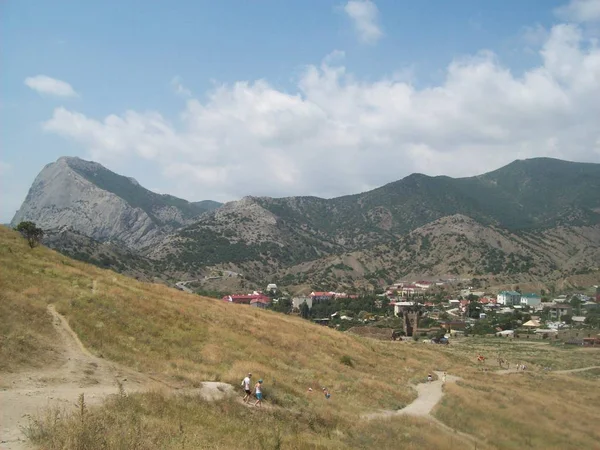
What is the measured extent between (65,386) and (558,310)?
168 metres

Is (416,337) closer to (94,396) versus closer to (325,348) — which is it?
(325,348)

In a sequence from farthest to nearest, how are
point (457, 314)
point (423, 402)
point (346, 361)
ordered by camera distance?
1. point (457, 314)
2. point (346, 361)
3. point (423, 402)

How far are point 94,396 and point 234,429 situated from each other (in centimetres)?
530

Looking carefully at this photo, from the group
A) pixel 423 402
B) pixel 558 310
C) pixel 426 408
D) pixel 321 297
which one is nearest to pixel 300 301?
pixel 321 297

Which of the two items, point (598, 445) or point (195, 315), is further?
point (195, 315)

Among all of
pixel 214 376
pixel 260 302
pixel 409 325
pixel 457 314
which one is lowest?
pixel 457 314

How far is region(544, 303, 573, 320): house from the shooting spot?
152 metres

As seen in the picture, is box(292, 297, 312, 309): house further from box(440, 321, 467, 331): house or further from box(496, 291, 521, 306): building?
box(496, 291, 521, 306): building

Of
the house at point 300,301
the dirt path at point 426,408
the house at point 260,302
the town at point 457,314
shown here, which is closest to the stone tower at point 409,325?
the town at point 457,314

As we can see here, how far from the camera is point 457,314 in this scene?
161375mm

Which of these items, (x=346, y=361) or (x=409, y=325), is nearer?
(x=346, y=361)

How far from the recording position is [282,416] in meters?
20.4

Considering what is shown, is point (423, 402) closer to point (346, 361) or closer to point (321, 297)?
point (346, 361)

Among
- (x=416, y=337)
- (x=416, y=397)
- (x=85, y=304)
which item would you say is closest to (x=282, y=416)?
(x=85, y=304)
